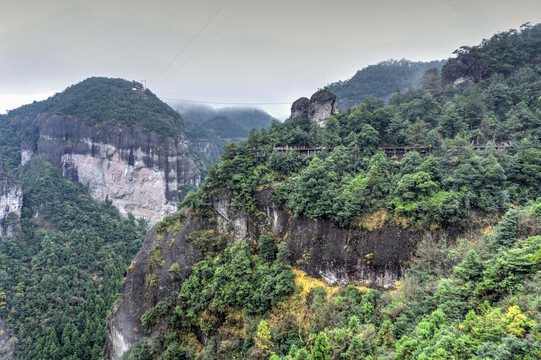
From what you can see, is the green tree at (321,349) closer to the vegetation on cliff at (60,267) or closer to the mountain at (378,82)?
the vegetation on cliff at (60,267)

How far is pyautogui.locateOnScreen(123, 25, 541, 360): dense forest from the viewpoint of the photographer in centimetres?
1116

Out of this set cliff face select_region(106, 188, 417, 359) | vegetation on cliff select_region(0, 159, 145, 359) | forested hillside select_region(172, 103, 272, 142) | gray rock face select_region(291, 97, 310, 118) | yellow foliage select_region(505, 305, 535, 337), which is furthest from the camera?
forested hillside select_region(172, 103, 272, 142)

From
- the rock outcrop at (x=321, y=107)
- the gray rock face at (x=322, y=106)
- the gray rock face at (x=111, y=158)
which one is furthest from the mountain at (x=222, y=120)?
the gray rock face at (x=322, y=106)

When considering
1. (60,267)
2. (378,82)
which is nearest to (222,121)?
(378,82)

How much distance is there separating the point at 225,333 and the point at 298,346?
662 cm

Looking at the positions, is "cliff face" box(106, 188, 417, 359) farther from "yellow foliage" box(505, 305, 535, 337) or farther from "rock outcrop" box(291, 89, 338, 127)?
"rock outcrop" box(291, 89, 338, 127)

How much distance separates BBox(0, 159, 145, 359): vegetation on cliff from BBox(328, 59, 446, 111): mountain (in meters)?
63.1

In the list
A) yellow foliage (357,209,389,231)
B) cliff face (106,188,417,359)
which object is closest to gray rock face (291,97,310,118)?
cliff face (106,188,417,359)

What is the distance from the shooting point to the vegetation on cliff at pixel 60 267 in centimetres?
3544

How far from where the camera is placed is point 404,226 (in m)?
18.3

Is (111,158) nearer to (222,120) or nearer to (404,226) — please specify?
(404,226)

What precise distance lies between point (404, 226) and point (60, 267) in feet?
165

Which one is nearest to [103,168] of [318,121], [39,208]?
[39,208]

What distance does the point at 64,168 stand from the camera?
66.8 meters
